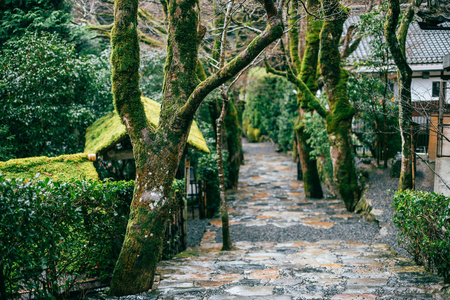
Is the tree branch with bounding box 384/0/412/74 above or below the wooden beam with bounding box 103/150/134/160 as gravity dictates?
above

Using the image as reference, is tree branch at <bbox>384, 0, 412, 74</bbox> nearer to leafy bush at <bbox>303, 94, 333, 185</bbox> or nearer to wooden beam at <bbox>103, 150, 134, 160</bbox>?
leafy bush at <bbox>303, 94, 333, 185</bbox>

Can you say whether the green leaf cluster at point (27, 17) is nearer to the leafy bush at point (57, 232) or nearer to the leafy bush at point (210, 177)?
the leafy bush at point (210, 177)

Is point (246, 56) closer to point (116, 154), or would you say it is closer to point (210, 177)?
point (116, 154)

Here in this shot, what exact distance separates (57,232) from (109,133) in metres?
4.96

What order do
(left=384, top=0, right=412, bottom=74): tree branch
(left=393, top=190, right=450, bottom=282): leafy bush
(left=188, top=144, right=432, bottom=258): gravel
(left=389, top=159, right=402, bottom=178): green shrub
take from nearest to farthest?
(left=393, top=190, right=450, bottom=282): leafy bush → (left=384, top=0, right=412, bottom=74): tree branch → (left=188, top=144, right=432, bottom=258): gravel → (left=389, top=159, right=402, bottom=178): green shrub

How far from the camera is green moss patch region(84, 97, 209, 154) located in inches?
348

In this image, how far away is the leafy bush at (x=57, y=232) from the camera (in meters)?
4.24

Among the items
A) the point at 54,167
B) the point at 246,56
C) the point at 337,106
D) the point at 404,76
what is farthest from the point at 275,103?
the point at 246,56

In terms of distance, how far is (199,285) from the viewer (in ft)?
18.7

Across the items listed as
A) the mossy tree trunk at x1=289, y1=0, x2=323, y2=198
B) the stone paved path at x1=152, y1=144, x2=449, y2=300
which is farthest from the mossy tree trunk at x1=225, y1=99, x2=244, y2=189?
the mossy tree trunk at x1=289, y1=0, x2=323, y2=198

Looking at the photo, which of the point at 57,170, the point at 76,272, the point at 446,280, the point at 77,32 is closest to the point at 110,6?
the point at 77,32

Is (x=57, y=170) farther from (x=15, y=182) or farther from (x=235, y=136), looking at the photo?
(x=235, y=136)

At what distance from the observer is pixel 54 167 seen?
7910 millimetres

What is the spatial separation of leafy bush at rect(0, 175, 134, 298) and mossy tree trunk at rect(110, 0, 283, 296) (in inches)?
16.7
